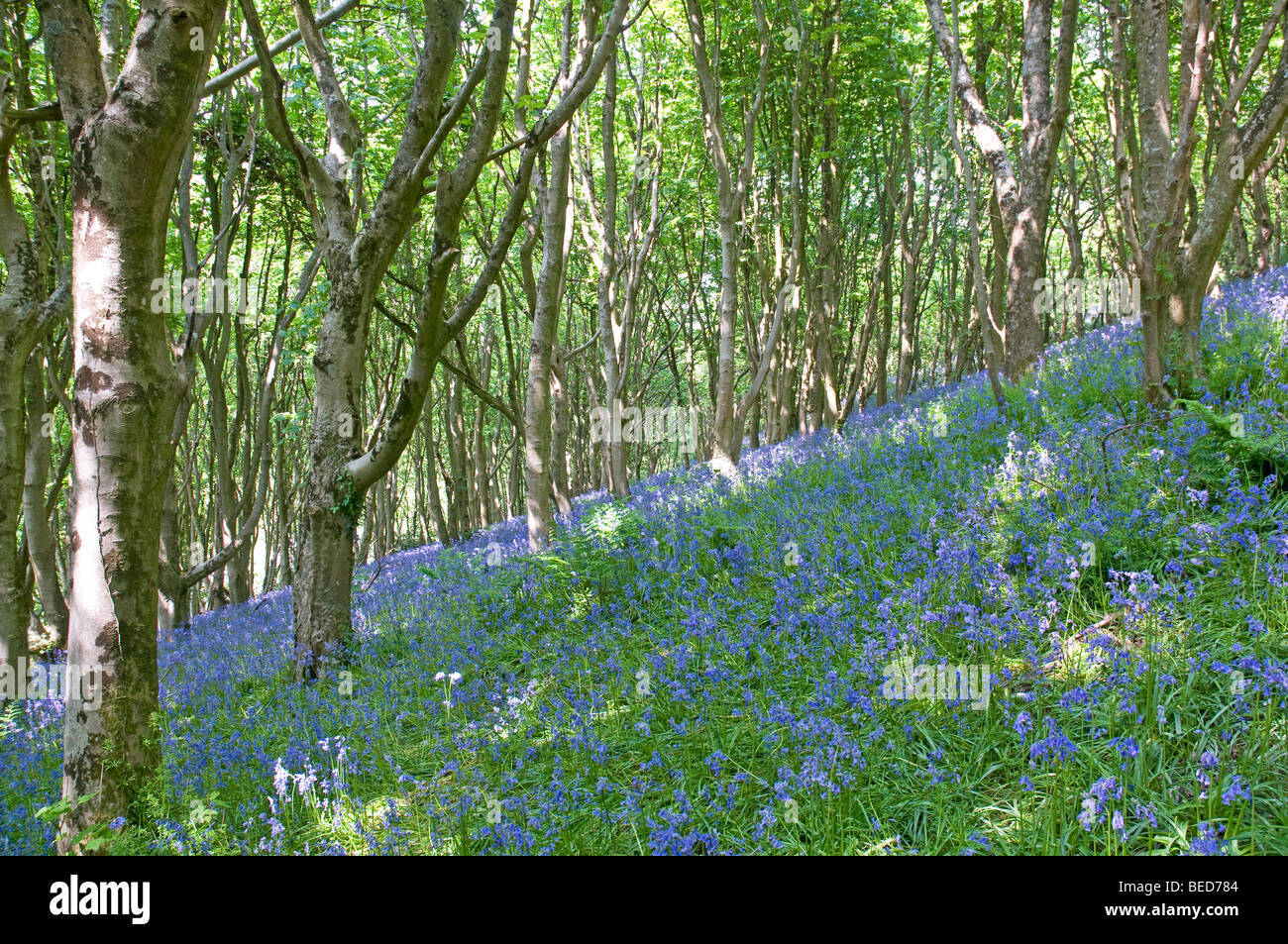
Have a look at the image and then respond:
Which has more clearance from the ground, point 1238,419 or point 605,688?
point 1238,419

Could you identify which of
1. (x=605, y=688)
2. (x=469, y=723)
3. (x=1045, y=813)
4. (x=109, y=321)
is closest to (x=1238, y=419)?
(x=1045, y=813)

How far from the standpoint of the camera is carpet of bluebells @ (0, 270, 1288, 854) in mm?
2934

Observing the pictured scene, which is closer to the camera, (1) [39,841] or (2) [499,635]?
(1) [39,841]

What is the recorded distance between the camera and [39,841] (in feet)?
12.2

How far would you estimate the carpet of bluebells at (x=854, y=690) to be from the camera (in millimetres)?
2934

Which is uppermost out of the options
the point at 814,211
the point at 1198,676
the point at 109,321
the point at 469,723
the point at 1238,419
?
the point at 814,211

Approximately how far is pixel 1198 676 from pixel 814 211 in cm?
1706

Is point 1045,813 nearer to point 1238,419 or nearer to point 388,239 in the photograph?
point 1238,419

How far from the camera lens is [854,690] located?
3.61 m
